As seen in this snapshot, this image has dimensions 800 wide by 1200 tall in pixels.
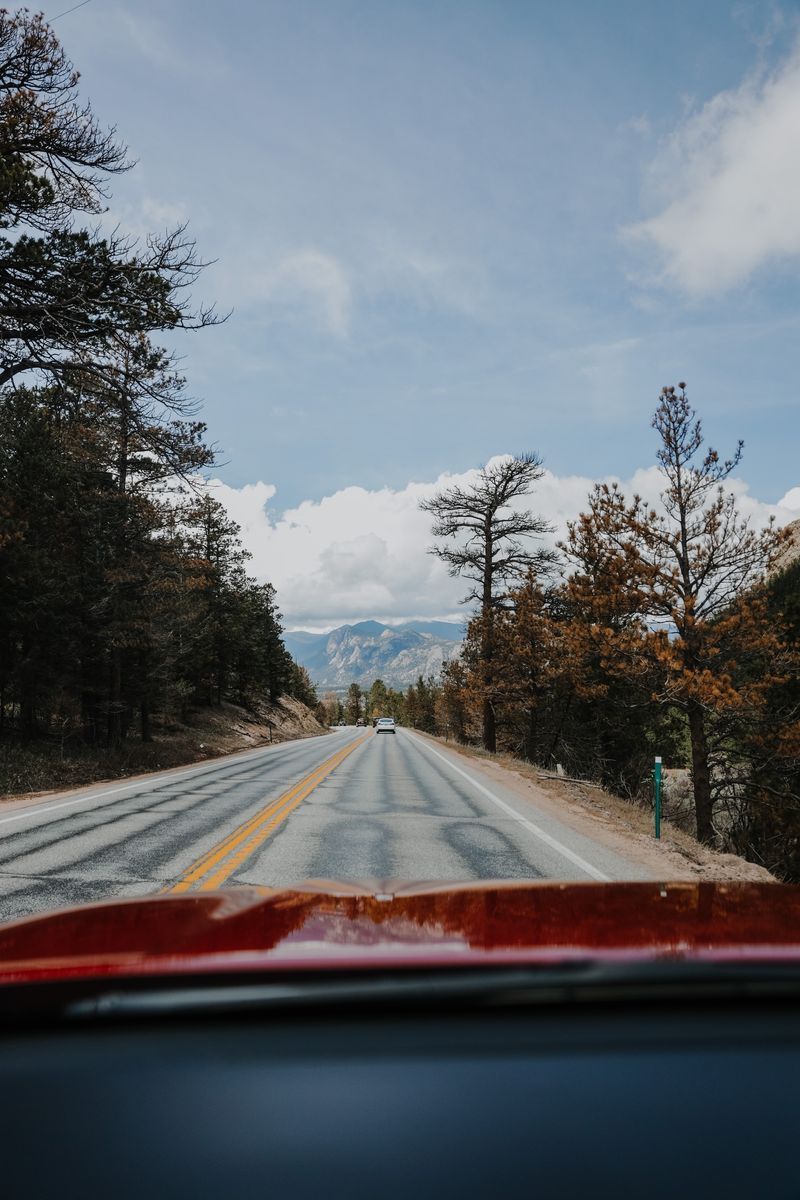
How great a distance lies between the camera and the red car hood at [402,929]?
4.95 ft

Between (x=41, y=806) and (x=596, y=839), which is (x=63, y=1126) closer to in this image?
Result: (x=596, y=839)

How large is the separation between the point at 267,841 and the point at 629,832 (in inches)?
212

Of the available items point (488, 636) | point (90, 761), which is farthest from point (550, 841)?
point (488, 636)

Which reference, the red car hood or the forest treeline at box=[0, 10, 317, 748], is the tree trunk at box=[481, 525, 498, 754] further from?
the red car hood

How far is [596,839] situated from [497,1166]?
30.5 ft

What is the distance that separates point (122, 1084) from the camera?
1.23m

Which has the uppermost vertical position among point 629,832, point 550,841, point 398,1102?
point 398,1102

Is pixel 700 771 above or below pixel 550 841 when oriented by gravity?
above

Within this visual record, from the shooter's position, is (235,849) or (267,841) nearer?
(235,849)

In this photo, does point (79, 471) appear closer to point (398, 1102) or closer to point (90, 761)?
point (90, 761)

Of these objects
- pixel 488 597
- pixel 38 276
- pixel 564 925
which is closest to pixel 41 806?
pixel 38 276

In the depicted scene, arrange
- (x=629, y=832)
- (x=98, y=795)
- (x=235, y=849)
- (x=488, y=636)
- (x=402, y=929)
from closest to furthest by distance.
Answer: (x=402, y=929), (x=235, y=849), (x=629, y=832), (x=98, y=795), (x=488, y=636)

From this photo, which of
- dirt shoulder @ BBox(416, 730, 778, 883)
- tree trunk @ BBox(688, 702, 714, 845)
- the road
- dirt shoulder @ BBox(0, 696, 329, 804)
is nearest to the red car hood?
dirt shoulder @ BBox(416, 730, 778, 883)

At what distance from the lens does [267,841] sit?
8.52 meters
